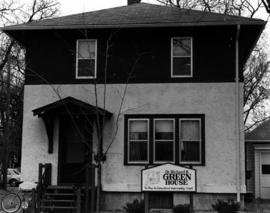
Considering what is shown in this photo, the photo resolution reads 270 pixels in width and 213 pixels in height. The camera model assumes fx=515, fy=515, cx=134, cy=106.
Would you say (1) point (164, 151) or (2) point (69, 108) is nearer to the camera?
(2) point (69, 108)

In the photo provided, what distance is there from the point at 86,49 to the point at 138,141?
157 inches

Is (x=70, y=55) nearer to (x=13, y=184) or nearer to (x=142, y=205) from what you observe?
(x=142, y=205)

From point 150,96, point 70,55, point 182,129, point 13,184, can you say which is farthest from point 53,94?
point 13,184

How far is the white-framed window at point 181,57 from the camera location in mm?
18547

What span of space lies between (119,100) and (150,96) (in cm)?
113

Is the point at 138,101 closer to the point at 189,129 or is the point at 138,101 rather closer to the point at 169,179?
the point at 189,129

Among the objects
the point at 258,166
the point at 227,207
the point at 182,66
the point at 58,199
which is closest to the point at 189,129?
the point at 182,66

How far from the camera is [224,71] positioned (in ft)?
60.1

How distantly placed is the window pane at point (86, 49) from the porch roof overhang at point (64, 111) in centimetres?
208

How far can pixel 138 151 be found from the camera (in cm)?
1833

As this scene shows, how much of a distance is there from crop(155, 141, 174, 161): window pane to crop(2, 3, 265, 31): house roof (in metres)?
4.19

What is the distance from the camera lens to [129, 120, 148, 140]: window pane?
18391 mm

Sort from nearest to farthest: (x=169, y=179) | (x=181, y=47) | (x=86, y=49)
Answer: (x=169, y=179), (x=181, y=47), (x=86, y=49)

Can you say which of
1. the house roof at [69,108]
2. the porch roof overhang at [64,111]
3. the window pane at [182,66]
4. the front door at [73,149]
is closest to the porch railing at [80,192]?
the front door at [73,149]
